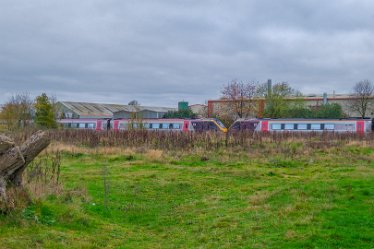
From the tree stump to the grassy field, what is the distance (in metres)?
0.53

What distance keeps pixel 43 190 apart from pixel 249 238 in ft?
16.6

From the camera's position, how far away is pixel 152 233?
872 centimetres

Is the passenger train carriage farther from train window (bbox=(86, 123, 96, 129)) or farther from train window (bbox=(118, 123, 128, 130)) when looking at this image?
train window (bbox=(86, 123, 96, 129))

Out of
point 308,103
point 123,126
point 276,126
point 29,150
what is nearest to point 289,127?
point 276,126

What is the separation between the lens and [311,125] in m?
43.3

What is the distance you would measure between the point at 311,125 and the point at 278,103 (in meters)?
20.8

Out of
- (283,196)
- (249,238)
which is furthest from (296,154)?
(249,238)

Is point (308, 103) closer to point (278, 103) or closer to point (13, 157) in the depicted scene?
point (278, 103)

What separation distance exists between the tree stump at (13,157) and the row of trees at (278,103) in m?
52.9

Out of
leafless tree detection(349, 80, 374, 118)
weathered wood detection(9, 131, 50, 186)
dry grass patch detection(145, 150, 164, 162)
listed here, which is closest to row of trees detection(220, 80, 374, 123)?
leafless tree detection(349, 80, 374, 118)

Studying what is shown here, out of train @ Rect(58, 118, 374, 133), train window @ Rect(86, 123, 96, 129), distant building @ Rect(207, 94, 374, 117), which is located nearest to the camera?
train @ Rect(58, 118, 374, 133)

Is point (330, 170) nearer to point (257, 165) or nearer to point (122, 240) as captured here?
point (257, 165)

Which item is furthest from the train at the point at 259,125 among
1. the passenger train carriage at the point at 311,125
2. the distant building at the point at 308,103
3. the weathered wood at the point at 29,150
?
the weathered wood at the point at 29,150

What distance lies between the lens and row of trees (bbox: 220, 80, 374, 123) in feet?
208
